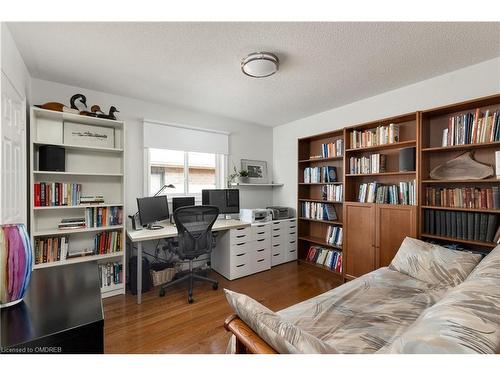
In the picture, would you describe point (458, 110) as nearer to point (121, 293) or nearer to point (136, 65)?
point (136, 65)

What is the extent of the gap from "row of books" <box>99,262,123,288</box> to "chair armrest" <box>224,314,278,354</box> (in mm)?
2211

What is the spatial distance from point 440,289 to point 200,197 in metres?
2.91

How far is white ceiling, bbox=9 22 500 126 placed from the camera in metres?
1.65

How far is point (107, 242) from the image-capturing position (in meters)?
2.62

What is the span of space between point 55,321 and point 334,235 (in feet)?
10.1

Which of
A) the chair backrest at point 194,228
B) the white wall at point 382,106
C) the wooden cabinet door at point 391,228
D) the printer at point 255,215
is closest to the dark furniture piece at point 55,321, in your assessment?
the chair backrest at point 194,228

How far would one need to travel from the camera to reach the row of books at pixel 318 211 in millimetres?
3334

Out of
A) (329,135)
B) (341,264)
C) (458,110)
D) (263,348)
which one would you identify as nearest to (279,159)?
(329,135)

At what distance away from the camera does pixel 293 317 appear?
1.42 meters

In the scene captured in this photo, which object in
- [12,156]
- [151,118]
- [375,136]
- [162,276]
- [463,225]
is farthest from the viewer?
[151,118]

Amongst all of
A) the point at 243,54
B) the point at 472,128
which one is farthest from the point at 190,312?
the point at 472,128

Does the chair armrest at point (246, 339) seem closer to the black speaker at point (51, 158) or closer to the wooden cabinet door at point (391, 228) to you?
the wooden cabinet door at point (391, 228)

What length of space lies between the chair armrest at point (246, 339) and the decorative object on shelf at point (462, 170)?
237 centimetres

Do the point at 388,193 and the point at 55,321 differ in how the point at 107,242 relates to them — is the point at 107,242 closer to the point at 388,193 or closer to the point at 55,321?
the point at 55,321
